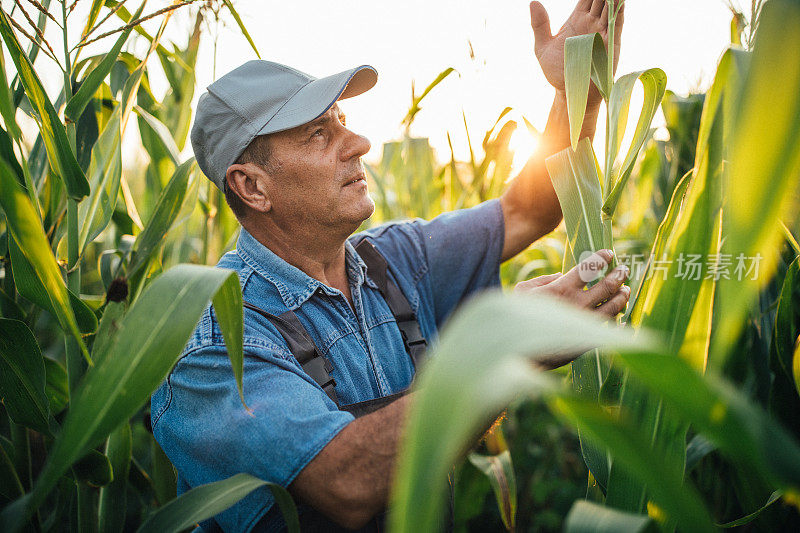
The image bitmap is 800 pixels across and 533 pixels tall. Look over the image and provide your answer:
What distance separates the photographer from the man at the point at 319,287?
0.70 m

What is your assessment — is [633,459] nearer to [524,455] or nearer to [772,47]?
[772,47]

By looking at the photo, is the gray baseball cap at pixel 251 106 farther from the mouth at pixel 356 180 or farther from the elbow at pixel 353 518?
the elbow at pixel 353 518

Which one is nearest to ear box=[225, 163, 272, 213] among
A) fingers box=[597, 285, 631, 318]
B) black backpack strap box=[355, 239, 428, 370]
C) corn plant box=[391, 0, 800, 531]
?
black backpack strap box=[355, 239, 428, 370]

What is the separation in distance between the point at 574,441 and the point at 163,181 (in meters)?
1.49

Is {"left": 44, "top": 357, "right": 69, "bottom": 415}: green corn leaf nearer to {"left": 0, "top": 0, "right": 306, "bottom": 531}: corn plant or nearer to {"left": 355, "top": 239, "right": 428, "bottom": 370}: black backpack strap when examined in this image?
{"left": 0, "top": 0, "right": 306, "bottom": 531}: corn plant

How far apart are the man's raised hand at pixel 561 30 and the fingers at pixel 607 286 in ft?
1.15

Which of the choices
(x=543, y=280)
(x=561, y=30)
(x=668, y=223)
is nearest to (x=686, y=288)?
(x=668, y=223)

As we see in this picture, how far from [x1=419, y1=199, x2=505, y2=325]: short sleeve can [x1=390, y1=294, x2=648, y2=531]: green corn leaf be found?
2.98ft

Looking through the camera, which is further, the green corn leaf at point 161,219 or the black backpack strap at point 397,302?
the black backpack strap at point 397,302

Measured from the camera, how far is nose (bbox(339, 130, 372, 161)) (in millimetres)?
1053

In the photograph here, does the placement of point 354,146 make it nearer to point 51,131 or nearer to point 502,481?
point 51,131

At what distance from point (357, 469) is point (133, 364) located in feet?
1.27

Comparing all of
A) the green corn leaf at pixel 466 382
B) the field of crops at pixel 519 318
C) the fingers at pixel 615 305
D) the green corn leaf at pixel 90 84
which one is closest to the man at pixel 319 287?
the fingers at pixel 615 305

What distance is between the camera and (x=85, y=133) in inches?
34.7
